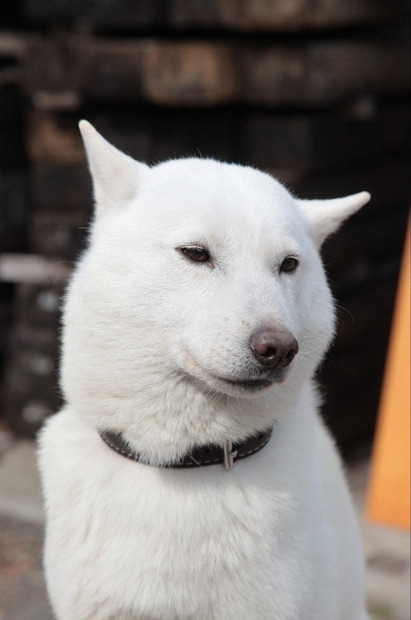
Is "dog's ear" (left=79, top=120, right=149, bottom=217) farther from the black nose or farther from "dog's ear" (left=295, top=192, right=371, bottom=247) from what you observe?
the black nose

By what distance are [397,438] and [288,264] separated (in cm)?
129

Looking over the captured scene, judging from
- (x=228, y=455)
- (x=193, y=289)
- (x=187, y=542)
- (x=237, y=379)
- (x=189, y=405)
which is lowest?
(x=187, y=542)

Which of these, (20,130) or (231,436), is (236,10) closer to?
(20,130)

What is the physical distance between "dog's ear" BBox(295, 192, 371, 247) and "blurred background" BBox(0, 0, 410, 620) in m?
1.40

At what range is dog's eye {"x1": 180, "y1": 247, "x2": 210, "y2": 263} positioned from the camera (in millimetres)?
2203

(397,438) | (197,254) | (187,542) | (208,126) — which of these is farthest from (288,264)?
(208,126)

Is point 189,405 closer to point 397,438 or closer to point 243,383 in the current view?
point 243,383

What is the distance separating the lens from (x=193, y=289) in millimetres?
2178

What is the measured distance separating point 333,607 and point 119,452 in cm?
78

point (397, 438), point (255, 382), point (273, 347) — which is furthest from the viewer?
point (397, 438)

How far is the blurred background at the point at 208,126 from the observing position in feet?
13.7

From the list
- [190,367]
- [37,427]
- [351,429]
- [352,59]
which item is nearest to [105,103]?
[352,59]

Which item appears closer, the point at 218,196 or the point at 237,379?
the point at 237,379

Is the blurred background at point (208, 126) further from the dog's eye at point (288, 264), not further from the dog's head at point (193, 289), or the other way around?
the dog's eye at point (288, 264)
